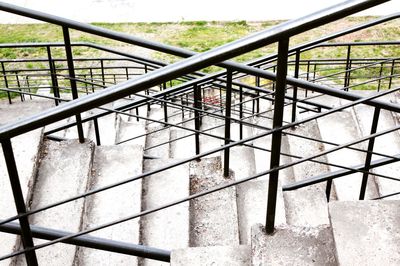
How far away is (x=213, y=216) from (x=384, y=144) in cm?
263

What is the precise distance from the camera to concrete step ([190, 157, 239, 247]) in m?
3.73

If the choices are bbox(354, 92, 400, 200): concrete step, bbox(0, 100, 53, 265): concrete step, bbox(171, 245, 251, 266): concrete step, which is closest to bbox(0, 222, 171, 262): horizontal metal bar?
bbox(171, 245, 251, 266): concrete step

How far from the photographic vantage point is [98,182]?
400 centimetres

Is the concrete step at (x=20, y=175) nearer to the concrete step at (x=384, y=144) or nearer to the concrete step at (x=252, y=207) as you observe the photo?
the concrete step at (x=252, y=207)

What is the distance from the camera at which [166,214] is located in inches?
154

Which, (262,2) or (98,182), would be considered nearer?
(98,182)

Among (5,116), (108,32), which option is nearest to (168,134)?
(5,116)

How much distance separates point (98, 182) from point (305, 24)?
98.1 inches

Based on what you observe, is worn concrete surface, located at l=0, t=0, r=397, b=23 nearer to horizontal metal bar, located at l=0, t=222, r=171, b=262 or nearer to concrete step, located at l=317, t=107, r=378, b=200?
concrete step, located at l=317, t=107, r=378, b=200

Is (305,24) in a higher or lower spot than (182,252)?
higher

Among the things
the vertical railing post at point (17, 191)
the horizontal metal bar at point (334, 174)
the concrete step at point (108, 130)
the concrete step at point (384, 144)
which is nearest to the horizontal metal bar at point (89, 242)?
the vertical railing post at point (17, 191)

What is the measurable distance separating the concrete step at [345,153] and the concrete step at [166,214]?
5.26 ft

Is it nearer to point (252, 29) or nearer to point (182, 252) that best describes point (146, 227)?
point (182, 252)

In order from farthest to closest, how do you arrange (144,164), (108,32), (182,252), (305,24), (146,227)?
1. (144,164)
2. (146,227)
3. (108,32)
4. (182,252)
5. (305,24)
